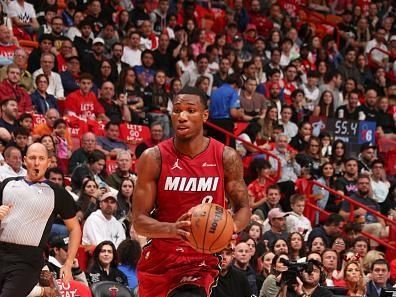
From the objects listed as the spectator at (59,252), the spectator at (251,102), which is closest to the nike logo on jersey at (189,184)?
the spectator at (59,252)

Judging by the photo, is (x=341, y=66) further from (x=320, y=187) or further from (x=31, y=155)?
(x=31, y=155)

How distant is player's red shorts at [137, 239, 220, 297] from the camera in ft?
19.0

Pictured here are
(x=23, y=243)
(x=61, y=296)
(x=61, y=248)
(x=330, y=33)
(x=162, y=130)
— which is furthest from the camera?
(x=330, y=33)

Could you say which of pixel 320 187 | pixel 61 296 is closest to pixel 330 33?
pixel 320 187

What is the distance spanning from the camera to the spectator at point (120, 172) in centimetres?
1234

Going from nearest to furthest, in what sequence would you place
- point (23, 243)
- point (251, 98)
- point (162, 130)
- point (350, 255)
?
1. point (23, 243)
2. point (350, 255)
3. point (162, 130)
4. point (251, 98)

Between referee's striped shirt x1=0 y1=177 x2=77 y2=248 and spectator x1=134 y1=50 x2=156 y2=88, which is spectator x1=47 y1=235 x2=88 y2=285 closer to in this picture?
referee's striped shirt x1=0 y1=177 x2=77 y2=248

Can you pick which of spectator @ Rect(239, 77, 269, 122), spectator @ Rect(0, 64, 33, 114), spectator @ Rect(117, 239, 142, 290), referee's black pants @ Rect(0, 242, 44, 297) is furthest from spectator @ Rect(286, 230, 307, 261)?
spectator @ Rect(239, 77, 269, 122)

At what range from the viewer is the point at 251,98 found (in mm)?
15867

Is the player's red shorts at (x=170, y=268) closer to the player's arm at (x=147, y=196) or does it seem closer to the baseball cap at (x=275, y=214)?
the player's arm at (x=147, y=196)

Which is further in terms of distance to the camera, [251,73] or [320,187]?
[251,73]

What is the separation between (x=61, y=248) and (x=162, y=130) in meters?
4.79

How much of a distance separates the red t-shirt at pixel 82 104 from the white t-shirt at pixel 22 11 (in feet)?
6.89

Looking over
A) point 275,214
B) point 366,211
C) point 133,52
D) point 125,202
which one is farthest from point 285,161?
point 125,202
